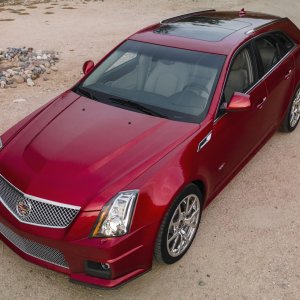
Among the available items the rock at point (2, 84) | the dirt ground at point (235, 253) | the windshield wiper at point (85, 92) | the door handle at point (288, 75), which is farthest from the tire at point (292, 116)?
the rock at point (2, 84)

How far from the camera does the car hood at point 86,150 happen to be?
3.12m

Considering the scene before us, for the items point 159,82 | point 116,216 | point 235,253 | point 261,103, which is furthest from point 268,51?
point 116,216

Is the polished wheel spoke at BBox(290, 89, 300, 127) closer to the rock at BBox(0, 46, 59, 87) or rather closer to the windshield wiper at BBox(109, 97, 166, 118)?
the windshield wiper at BBox(109, 97, 166, 118)

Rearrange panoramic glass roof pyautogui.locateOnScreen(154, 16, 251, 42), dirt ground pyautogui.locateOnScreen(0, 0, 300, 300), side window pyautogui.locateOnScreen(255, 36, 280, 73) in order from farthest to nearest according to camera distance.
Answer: side window pyautogui.locateOnScreen(255, 36, 280, 73) < panoramic glass roof pyautogui.locateOnScreen(154, 16, 251, 42) < dirt ground pyautogui.locateOnScreen(0, 0, 300, 300)

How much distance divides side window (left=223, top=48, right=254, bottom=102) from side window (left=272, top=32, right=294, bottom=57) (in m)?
0.89

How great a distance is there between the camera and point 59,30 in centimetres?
1163

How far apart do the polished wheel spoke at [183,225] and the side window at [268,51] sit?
74.1 inches

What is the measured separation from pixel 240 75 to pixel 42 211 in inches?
95.7

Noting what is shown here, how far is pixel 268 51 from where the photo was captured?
4.77 m

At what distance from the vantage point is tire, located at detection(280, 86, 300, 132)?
5590 mm

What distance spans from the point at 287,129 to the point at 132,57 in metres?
2.62

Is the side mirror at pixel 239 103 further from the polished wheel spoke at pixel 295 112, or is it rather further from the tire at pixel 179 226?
the polished wheel spoke at pixel 295 112

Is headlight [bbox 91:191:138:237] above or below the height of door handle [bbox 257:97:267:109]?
below

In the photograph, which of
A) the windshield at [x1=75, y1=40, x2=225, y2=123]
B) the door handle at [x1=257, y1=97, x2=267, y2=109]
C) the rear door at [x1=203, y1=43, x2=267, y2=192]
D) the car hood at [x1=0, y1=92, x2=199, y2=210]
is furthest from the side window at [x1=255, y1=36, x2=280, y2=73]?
the car hood at [x1=0, y1=92, x2=199, y2=210]
